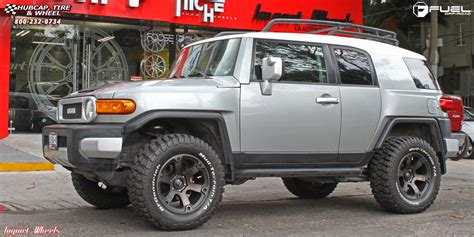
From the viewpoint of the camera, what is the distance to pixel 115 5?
1341 cm

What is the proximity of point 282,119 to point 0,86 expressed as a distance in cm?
972

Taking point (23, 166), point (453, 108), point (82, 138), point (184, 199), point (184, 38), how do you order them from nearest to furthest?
point (82, 138) < point (184, 199) < point (453, 108) < point (23, 166) < point (184, 38)

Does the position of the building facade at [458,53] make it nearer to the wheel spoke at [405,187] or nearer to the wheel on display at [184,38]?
the wheel on display at [184,38]

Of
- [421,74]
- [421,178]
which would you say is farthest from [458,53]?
[421,178]

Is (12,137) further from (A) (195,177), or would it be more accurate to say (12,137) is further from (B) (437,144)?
(B) (437,144)

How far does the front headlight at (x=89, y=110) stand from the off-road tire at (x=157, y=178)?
56 cm

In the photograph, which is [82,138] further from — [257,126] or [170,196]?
[257,126]

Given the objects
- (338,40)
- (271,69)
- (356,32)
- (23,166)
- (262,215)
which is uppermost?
(356,32)

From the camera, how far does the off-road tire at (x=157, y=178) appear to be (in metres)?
4.86

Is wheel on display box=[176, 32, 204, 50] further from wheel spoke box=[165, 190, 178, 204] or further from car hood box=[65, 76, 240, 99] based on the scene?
wheel spoke box=[165, 190, 178, 204]

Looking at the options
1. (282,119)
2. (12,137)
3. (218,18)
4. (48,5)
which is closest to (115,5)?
(48,5)

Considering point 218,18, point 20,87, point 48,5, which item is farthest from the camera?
point 218,18

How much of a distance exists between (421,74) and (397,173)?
1403mm

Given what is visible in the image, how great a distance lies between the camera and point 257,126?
5457mm
